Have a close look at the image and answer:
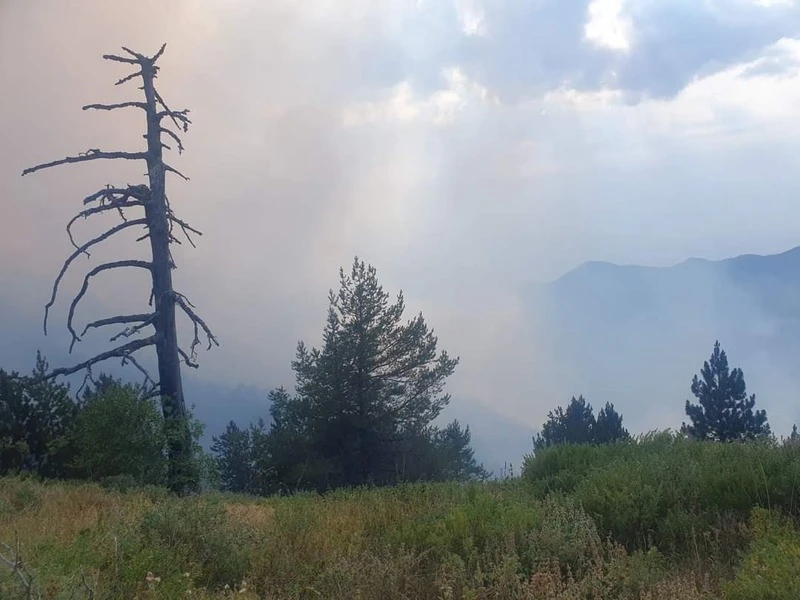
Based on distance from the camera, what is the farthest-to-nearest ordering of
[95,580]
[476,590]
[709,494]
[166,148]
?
1. [166,148]
2. [709,494]
3. [476,590]
4. [95,580]

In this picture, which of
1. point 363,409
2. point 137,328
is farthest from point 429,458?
point 137,328

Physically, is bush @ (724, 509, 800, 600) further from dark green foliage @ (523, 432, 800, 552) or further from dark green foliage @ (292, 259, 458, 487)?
dark green foliage @ (292, 259, 458, 487)

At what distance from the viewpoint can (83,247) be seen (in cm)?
1625

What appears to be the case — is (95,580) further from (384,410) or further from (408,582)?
(384,410)

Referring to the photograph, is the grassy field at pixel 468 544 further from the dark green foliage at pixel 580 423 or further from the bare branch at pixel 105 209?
the dark green foliage at pixel 580 423

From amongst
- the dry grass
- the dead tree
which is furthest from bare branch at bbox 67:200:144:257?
the dry grass

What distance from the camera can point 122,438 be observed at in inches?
569

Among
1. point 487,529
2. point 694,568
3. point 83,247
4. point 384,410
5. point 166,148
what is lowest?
point 694,568

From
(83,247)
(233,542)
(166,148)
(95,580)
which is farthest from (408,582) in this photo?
(166,148)

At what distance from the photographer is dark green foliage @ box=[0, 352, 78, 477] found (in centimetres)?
1689

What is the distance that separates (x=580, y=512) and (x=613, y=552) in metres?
0.63

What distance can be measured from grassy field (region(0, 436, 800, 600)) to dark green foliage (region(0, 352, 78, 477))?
29.0 feet

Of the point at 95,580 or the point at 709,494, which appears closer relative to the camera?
the point at 95,580

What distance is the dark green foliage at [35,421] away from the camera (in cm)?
1689
